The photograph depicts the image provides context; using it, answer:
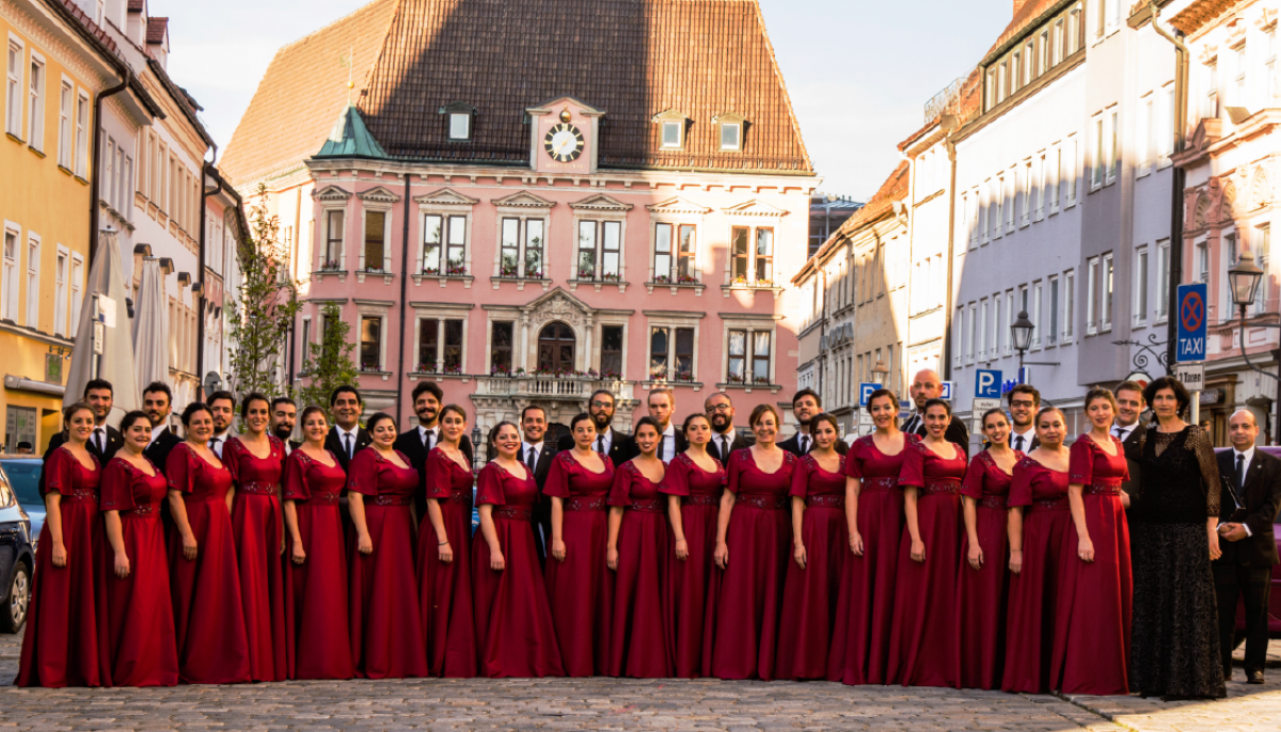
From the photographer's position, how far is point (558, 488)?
13.5m

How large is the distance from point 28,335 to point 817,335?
168ft

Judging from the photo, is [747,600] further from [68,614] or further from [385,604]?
[68,614]

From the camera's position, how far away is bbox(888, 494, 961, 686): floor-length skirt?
42.2 feet

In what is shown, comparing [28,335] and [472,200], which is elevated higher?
[472,200]

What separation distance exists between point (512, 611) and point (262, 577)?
168 cm

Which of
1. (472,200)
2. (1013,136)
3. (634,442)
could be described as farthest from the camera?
(472,200)

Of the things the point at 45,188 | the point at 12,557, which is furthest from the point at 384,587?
the point at 45,188

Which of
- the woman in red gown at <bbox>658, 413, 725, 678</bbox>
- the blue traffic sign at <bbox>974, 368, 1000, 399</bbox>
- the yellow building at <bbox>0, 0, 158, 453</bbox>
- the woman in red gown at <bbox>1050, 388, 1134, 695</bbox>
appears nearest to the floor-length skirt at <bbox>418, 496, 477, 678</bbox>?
the woman in red gown at <bbox>658, 413, 725, 678</bbox>

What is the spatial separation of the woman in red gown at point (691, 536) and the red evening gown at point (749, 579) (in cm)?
11

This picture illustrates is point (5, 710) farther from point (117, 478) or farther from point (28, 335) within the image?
point (28, 335)

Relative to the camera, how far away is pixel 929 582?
42.4 feet

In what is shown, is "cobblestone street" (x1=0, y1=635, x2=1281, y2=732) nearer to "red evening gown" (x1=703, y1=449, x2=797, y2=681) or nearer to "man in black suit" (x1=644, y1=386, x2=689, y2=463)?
"red evening gown" (x1=703, y1=449, x2=797, y2=681)

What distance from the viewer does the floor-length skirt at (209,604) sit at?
12664 millimetres

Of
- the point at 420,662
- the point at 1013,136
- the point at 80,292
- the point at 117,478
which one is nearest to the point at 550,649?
the point at 420,662
